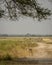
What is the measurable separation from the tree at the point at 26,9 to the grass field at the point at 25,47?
1.30 ft

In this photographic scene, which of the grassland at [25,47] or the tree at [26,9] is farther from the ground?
the tree at [26,9]

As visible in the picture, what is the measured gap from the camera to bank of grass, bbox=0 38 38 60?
1.73 metres

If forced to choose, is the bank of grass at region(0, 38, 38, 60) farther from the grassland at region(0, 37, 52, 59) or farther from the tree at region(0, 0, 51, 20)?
the tree at region(0, 0, 51, 20)

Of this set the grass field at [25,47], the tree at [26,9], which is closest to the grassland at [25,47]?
the grass field at [25,47]

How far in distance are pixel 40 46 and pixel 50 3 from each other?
21.1 inches

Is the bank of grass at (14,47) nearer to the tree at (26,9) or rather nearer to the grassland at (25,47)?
the grassland at (25,47)

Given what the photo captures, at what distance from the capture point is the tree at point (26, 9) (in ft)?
4.76

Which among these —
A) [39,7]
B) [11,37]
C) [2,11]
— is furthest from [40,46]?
[2,11]

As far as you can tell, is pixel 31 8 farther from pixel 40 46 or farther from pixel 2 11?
pixel 40 46

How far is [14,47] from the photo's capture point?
1.78 m

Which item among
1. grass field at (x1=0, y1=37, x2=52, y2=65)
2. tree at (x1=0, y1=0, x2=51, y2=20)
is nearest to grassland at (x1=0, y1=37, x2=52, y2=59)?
grass field at (x1=0, y1=37, x2=52, y2=65)

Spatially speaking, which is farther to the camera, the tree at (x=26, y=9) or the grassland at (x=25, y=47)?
the grassland at (x=25, y=47)

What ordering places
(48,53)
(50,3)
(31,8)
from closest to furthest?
1. (31,8)
2. (50,3)
3. (48,53)

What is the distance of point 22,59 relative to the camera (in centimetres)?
170
